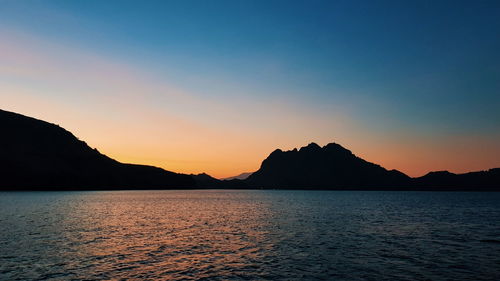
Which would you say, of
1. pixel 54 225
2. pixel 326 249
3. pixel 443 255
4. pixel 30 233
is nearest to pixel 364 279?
pixel 326 249

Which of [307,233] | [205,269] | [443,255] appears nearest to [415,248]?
[443,255]

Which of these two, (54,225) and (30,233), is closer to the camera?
(30,233)

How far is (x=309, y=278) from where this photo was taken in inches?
1155

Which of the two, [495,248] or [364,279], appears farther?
[495,248]

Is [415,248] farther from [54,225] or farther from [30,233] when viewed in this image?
[54,225]

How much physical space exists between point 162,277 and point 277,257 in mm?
14431

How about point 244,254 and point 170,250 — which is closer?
point 244,254

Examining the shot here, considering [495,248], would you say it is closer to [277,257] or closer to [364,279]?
[364,279]

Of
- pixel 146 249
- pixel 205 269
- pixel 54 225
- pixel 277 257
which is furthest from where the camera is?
pixel 54 225

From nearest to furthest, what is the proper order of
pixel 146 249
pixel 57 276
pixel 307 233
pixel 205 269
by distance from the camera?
pixel 57 276 → pixel 205 269 → pixel 146 249 → pixel 307 233

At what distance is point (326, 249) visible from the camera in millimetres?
43156

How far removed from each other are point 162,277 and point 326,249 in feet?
76.9

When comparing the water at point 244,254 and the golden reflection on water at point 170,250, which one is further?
the golden reflection on water at point 170,250

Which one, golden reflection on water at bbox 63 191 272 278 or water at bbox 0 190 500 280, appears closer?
water at bbox 0 190 500 280
